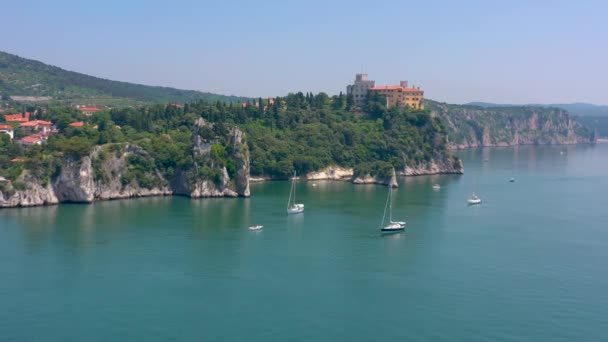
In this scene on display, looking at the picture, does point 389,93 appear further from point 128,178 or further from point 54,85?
point 54,85

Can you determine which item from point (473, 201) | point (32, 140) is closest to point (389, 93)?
point (473, 201)

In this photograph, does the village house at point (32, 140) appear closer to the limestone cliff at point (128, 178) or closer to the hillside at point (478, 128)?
the limestone cliff at point (128, 178)

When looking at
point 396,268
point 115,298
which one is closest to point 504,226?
point 396,268

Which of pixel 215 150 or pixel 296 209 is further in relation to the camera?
pixel 215 150

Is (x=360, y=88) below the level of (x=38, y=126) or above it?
above

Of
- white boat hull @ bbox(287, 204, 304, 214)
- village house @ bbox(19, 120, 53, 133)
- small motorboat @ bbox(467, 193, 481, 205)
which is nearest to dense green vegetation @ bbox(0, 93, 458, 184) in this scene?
village house @ bbox(19, 120, 53, 133)

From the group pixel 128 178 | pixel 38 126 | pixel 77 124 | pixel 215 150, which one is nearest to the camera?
pixel 128 178

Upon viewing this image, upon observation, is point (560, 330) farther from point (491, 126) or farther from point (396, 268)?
point (491, 126)
